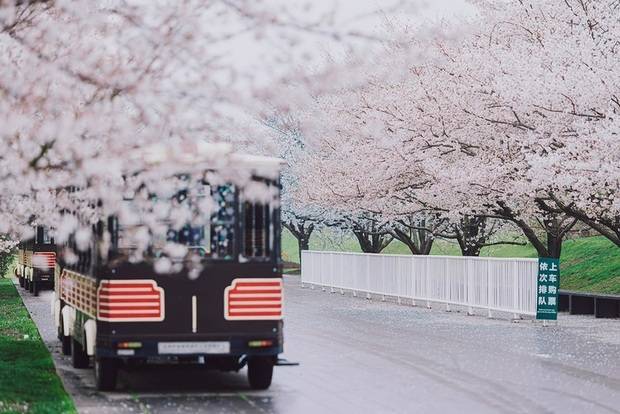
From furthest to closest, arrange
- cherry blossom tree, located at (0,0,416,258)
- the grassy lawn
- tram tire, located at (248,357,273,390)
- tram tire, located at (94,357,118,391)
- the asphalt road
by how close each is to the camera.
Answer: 1. tram tire, located at (248,357,273,390)
2. tram tire, located at (94,357,118,391)
3. the asphalt road
4. the grassy lawn
5. cherry blossom tree, located at (0,0,416,258)

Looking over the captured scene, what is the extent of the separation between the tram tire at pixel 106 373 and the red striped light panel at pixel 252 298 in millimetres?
1403

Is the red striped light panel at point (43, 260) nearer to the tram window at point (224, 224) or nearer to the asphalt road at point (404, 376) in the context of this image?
the asphalt road at point (404, 376)

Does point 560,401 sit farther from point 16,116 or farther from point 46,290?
point 46,290

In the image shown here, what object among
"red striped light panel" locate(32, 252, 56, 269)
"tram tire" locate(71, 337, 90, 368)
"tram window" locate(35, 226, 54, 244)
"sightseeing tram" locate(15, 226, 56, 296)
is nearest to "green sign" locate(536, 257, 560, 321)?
"tram tire" locate(71, 337, 90, 368)

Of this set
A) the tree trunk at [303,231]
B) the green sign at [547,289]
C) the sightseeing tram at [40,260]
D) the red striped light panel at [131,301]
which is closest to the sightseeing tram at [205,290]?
the red striped light panel at [131,301]

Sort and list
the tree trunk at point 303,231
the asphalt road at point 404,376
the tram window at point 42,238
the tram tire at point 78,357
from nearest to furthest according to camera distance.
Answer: the asphalt road at point 404,376 → the tram tire at point 78,357 → the tram window at point 42,238 → the tree trunk at point 303,231

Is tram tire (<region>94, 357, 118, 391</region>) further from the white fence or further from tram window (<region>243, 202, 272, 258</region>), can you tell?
the white fence

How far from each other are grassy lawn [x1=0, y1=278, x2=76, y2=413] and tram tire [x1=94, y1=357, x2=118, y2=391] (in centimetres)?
40

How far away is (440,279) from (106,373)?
18.3 metres

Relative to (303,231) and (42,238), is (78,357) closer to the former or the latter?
(42,238)

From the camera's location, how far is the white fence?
1049 inches

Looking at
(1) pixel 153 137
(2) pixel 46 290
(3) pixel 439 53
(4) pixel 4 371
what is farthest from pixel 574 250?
(1) pixel 153 137

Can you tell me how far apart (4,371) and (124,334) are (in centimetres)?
315

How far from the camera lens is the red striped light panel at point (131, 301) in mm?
13109
